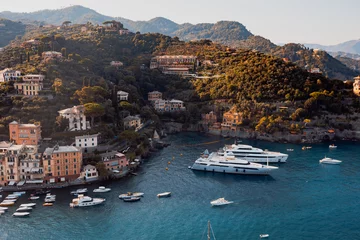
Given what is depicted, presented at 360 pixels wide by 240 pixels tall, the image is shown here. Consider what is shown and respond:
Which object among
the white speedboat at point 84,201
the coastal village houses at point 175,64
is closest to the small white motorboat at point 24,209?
the white speedboat at point 84,201

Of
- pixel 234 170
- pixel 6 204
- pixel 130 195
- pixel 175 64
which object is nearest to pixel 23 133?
pixel 6 204

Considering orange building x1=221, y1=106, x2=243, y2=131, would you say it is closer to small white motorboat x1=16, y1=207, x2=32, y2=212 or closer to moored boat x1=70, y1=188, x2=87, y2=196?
moored boat x1=70, y1=188, x2=87, y2=196

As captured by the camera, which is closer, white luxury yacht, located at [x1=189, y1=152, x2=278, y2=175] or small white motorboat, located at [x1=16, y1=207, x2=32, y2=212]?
small white motorboat, located at [x1=16, y1=207, x2=32, y2=212]

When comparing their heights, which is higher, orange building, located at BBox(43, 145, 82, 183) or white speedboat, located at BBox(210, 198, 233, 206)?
orange building, located at BBox(43, 145, 82, 183)

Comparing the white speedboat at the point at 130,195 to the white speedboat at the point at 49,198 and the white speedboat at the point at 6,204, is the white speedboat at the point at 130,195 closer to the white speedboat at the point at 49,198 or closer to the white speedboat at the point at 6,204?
the white speedboat at the point at 49,198

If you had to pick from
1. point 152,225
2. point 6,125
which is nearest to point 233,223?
point 152,225

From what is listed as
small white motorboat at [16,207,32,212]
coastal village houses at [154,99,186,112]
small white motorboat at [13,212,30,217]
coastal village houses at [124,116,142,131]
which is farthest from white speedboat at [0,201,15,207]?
coastal village houses at [154,99,186,112]

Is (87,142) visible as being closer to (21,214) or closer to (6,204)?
(6,204)
